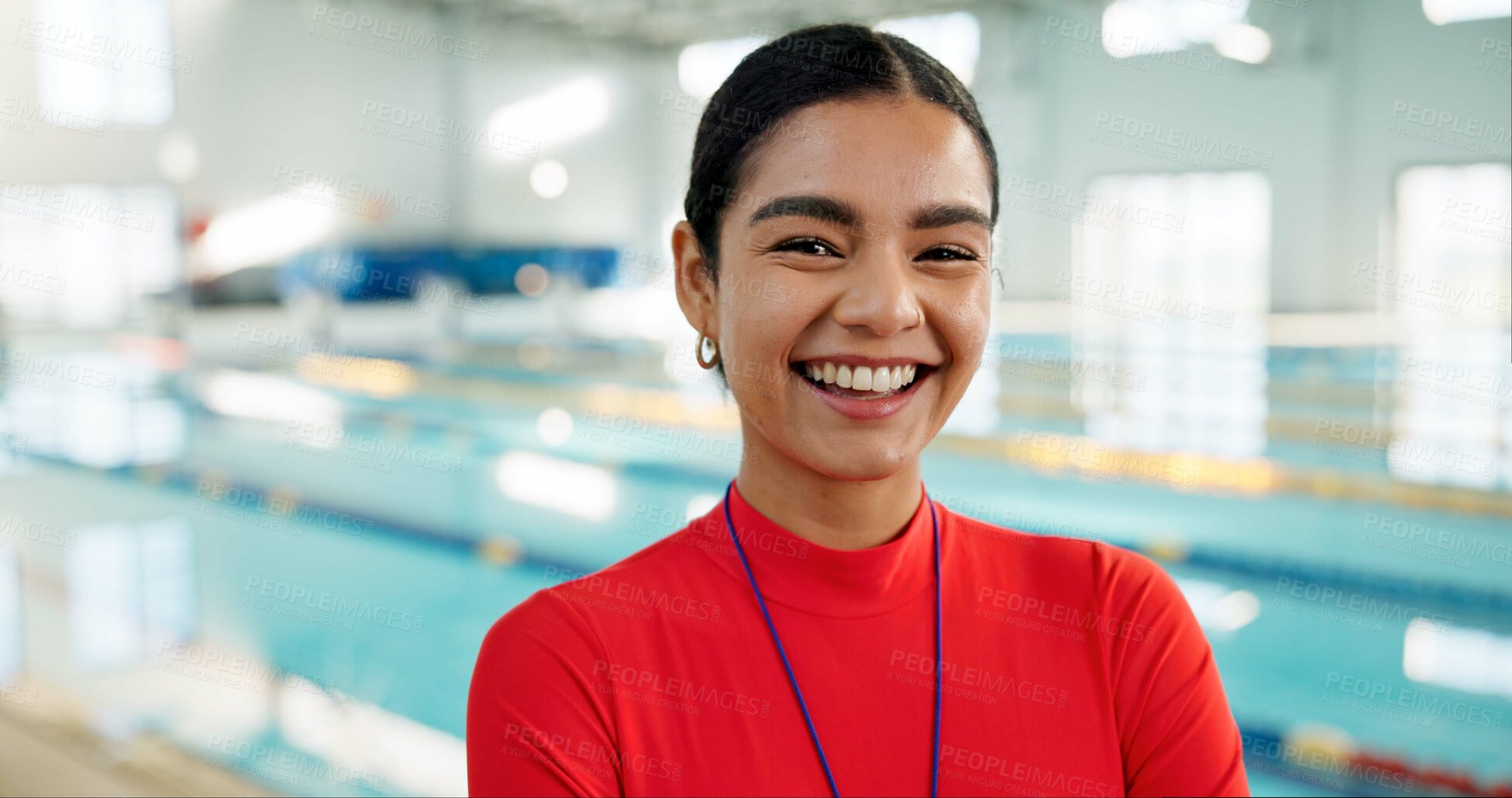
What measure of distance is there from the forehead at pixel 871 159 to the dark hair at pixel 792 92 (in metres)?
0.01

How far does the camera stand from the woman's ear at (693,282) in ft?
3.54

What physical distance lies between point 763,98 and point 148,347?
14.8 metres

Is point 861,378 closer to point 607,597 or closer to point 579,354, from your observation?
point 607,597

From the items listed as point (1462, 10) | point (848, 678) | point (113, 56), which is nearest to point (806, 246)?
point (848, 678)

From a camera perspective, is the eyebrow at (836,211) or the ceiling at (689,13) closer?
the eyebrow at (836,211)

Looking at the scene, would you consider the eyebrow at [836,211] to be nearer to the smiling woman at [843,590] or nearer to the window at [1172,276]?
the smiling woman at [843,590]

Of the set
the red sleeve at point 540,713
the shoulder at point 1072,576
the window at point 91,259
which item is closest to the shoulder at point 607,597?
the red sleeve at point 540,713

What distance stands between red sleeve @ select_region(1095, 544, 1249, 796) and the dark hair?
39 centimetres

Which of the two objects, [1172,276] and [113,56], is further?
[1172,276]

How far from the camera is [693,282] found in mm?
1102

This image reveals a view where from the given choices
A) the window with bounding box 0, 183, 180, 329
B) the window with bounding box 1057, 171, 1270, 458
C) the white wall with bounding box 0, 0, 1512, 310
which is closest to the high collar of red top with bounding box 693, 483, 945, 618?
the window with bounding box 1057, 171, 1270, 458

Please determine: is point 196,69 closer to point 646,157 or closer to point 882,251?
point 646,157

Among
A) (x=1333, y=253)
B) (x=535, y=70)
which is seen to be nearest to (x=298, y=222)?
(x=535, y=70)

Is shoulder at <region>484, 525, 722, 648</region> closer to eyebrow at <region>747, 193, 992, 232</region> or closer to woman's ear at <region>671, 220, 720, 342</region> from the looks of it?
woman's ear at <region>671, 220, 720, 342</region>
